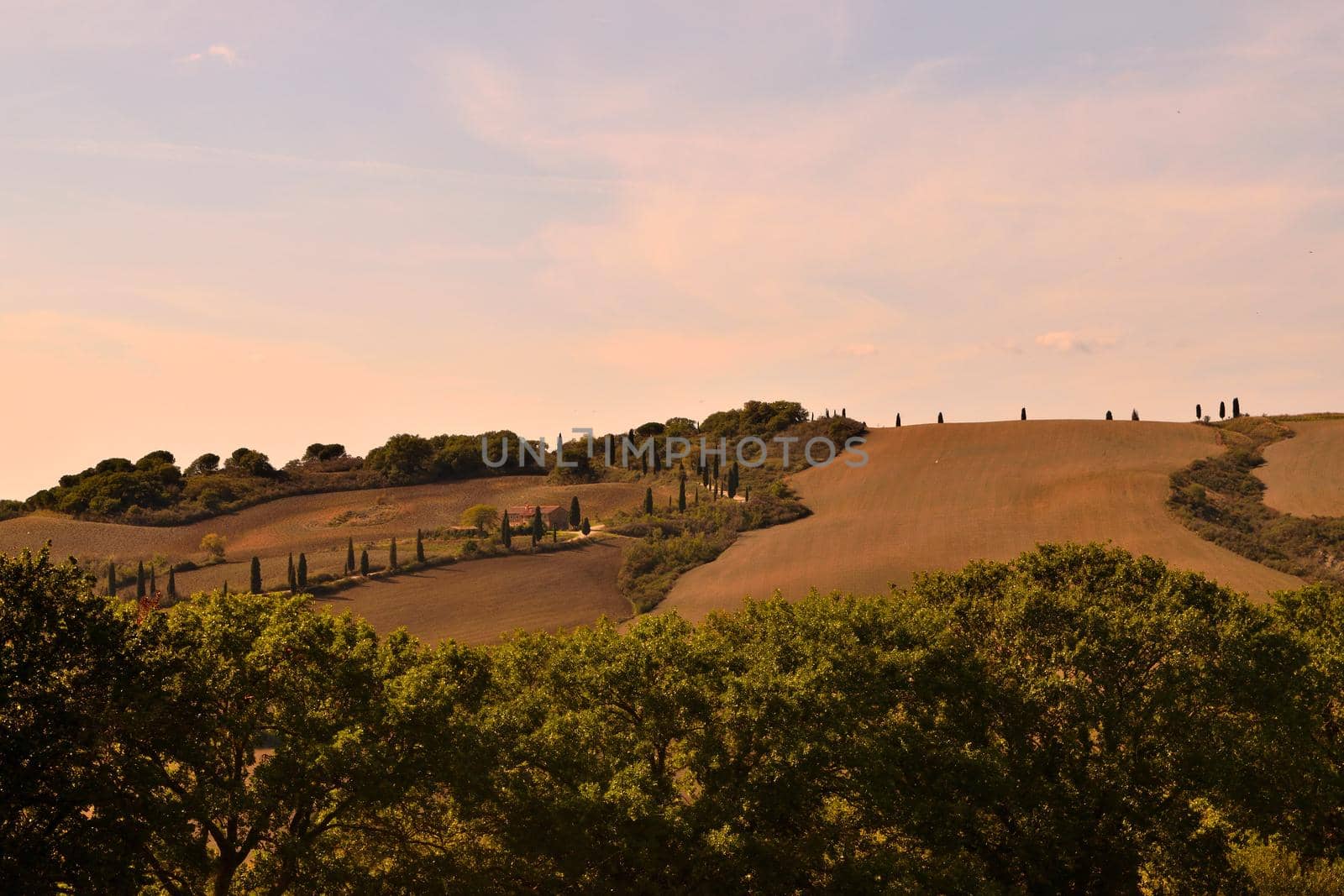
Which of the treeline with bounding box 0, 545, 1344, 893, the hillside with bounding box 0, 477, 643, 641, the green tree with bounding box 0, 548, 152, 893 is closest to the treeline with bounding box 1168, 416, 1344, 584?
the hillside with bounding box 0, 477, 643, 641

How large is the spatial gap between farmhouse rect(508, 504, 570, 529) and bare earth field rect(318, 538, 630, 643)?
1527 cm

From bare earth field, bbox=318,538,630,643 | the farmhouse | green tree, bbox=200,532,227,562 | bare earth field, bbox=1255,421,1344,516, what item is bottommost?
bare earth field, bbox=318,538,630,643

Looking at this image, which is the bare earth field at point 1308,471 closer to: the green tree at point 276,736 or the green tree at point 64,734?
the green tree at point 276,736

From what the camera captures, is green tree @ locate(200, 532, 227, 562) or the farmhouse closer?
green tree @ locate(200, 532, 227, 562)

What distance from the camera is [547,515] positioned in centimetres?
13175

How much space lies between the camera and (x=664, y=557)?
108688 millimetres

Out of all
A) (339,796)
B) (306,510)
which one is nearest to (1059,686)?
(339,796)

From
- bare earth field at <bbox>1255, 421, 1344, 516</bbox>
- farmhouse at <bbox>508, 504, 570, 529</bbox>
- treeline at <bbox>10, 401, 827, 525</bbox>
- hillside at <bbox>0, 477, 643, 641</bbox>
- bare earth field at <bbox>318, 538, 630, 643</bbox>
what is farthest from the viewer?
treeline at <bbox>10, 401, 827, 525</bbox>

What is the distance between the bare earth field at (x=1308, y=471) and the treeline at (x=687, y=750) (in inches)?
2805

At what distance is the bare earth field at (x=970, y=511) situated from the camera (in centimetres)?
9488

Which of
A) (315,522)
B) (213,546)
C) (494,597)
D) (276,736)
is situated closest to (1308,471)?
(494,597)

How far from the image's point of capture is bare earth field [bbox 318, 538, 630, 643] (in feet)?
296

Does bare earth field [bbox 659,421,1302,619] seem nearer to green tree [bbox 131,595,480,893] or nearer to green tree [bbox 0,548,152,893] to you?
green tree [bbox 131,595,480,893]

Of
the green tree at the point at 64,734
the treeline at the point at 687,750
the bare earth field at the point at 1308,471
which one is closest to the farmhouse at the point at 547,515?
the bare earth field at the point at 1308,471
